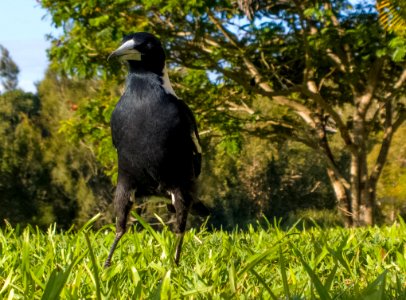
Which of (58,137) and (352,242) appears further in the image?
(58,137)

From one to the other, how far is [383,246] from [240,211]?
3791cm

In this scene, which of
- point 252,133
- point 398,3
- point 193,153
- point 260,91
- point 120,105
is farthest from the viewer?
point 252,133

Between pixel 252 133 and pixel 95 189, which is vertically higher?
pixel 252 133

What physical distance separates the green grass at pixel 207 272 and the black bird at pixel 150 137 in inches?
13.1

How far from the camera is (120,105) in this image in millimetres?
3609

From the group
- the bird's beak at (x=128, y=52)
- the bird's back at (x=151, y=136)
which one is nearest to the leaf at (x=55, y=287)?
→ the bird's back at (x=151, y=136)

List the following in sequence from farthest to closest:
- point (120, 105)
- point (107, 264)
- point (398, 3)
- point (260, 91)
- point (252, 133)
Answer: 1. point (252, 133)
2. point (260, 91)
3. point (398, 3)
4. point (120, 105)
5. point (107, 264)

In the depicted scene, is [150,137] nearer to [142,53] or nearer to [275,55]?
[142,53]

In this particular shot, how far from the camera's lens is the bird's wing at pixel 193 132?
3.64m

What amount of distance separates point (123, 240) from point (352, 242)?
1.51 metres

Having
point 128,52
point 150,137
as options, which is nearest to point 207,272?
point 150,137

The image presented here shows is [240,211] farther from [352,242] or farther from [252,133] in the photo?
[352,242]

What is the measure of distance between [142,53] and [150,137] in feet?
1.87

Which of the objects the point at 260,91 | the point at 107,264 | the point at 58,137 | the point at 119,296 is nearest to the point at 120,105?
the point at 107,264
